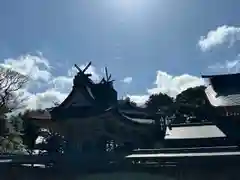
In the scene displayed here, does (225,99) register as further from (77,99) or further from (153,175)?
(77,99)

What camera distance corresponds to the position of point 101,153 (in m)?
18.8

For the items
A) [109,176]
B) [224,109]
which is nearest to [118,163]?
[109,176]

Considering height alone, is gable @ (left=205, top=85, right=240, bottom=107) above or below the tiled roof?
above

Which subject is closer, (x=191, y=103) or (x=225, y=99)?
(x=225, y=99)

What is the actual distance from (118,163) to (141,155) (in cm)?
108

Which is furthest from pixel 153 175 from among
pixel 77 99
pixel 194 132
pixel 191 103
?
pixel 191 103

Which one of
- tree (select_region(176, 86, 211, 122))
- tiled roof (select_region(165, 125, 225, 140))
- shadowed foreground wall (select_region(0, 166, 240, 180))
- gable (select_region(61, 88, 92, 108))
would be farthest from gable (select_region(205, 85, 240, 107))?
tree (select_region(176, 86, 211, 122))

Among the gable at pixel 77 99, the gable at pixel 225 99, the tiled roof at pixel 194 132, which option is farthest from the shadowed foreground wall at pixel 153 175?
the gable at pixel 77 99

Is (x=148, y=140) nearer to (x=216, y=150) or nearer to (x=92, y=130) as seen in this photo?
(x=92, y=130)

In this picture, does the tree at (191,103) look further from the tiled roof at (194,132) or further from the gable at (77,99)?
the gable at (77,99)

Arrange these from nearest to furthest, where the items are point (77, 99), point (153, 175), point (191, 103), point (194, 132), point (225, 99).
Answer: point (153, 175) < point (225, 99) < point (194, 132) < point (77, 99) < point (191, 103)

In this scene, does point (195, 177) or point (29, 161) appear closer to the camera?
point (195, 177)

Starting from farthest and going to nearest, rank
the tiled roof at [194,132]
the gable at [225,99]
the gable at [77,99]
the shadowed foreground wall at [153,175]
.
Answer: the gable at [77,99]
the tiled roof at [194,132]
the gable at [225,99]
the shadowed foreground wall at [153,175]

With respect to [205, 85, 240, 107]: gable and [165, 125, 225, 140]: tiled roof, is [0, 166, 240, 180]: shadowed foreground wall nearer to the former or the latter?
[205, 85, 240, 107]: gable
